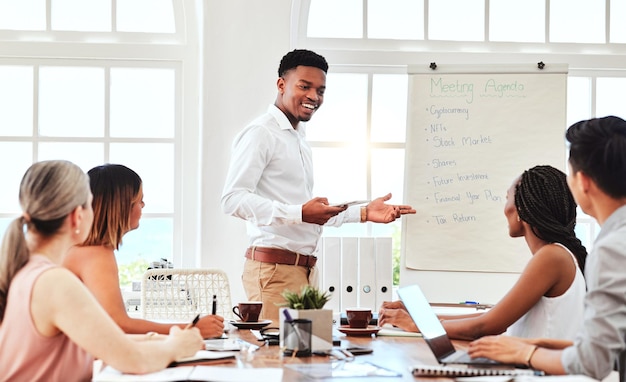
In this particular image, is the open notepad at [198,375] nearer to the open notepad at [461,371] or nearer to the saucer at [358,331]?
the open notepad at [461,371]

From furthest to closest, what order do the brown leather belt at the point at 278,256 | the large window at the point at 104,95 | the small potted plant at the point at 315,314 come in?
1. the large window at the point at 104,95
2. the brown leather belt at the point at 278,256
3. the small potted plant at the point at 315,314

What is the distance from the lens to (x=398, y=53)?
448 cm

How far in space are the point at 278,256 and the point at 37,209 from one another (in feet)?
5.60

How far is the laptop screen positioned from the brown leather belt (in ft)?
3.66

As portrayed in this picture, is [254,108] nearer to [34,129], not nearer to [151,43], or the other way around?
[151,43]

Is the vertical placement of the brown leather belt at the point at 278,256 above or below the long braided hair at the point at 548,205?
below

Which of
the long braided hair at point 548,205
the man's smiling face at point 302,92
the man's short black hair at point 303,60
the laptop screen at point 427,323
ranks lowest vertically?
the laptop screen at point 427,323

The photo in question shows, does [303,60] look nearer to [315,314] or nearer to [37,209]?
[315,314]

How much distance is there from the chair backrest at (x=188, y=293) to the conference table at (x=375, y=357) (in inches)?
37.5

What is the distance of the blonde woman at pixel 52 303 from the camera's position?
1744mm

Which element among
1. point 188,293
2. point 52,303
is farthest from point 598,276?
point 188,293

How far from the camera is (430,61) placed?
4504 mm

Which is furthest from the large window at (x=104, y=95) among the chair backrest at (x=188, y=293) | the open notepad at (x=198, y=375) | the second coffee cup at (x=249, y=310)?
the open notepad at (x=198, y=375)

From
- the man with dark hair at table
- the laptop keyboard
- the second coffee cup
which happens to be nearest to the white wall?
the second coffee cup
